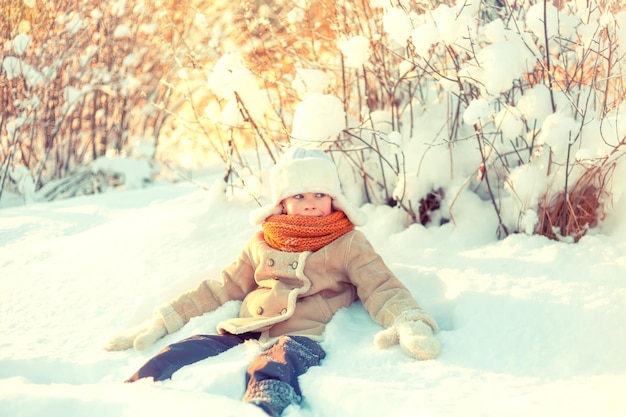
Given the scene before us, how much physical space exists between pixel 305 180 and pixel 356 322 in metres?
0.56

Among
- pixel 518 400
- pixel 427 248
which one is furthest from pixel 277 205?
pixel 518 400

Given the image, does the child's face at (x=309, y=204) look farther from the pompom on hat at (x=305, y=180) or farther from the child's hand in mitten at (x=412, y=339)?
the child's hand in mitten at (x=412, y=339)

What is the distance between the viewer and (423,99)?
3.37 meters

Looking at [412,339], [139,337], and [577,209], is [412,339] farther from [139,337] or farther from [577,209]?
[577,209]

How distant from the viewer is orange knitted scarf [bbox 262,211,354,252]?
2.54 metres

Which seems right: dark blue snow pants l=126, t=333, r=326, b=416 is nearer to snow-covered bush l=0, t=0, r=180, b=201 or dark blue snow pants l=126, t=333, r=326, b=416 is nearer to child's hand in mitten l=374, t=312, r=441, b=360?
child's hand in mitten l=374, t=312, r=441, b=360

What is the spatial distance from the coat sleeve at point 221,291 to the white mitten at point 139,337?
10cm

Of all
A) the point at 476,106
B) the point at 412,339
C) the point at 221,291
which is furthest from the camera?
the point at 221,291

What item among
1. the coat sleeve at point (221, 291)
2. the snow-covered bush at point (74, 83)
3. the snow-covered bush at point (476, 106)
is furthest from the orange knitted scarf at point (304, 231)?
the snow-covered bush at point (74, 83)

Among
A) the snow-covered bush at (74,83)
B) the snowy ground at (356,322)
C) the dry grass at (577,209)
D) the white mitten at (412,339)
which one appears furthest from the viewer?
the snow-covered bush at (74,83)

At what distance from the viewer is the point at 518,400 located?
6.10 feet

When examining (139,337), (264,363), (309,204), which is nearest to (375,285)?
(309,204)

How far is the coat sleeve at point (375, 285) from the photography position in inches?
94.1

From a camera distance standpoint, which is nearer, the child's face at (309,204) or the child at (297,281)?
the child at (297,281)
